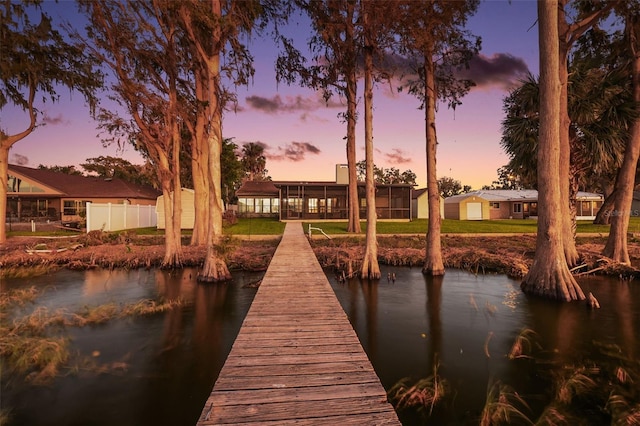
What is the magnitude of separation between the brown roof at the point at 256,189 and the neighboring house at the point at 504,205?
72.2 feet

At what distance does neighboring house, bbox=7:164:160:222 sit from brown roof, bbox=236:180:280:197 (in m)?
10.6

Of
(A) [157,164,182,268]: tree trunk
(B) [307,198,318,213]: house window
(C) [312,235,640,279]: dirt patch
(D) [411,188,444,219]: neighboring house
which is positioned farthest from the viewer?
(D) [411,188,444,219]: neighboring house

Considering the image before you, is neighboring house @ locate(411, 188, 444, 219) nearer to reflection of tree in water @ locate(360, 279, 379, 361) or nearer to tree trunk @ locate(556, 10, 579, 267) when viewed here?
tree trunk @ locate(556, 10, 579, 267)

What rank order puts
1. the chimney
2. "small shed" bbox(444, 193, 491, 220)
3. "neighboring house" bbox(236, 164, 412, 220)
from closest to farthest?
"neighboring house" bbox(236, 164, 412, 220) → the chimney → "small shed" bbox(444, 193, 491, 220)

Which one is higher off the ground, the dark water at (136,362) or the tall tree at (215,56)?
the tall tree at (215,56)

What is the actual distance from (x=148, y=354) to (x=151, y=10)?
11.9 metres

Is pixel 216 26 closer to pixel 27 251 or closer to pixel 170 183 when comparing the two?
pixel 170 183

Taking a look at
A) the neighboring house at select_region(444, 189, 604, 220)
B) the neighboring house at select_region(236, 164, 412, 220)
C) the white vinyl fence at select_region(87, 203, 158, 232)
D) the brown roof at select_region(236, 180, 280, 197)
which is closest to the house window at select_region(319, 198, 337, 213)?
the neighboring house at select_region(236, 164, 412, 220)

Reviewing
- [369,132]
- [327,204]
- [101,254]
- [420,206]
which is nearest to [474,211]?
[420,206]

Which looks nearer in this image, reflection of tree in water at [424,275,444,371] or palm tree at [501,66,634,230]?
reflection of tree in water at [424,275,444,371]

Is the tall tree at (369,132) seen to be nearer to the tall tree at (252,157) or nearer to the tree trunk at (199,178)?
the tree trunk at (199,178)

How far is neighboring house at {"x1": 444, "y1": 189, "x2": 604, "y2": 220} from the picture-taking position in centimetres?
3662

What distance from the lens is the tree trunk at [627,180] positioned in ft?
37.8

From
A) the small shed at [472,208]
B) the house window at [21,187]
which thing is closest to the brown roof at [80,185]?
the house window at [21,187]
